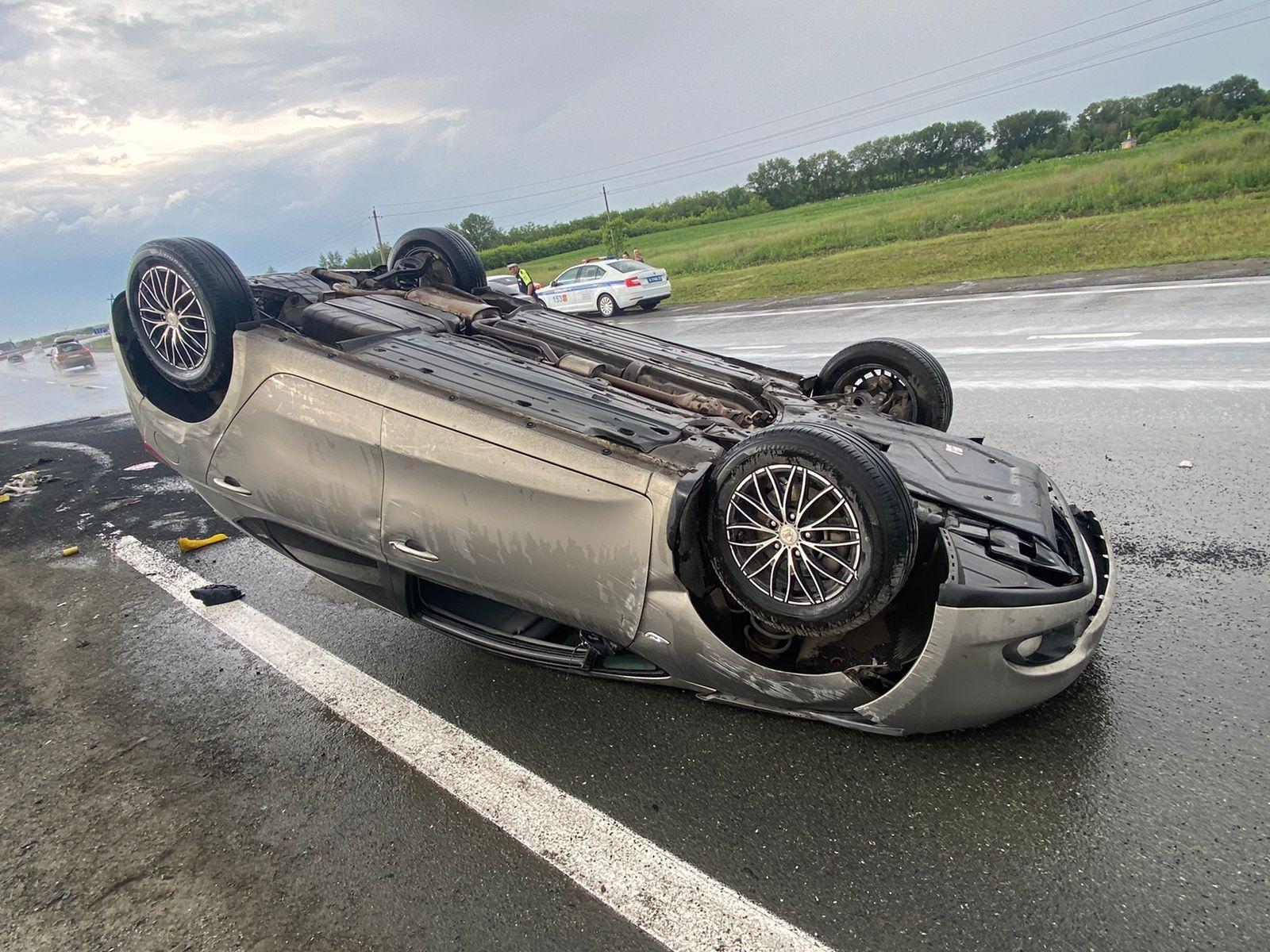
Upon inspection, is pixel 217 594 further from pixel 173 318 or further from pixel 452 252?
pixel 452 252

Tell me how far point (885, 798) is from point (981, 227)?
24302 mm

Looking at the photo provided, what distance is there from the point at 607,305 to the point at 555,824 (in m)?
17.3

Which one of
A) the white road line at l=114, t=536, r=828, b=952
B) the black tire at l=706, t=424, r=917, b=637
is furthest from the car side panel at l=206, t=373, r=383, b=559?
the black tire at l=706, t=424, r=917, b=637

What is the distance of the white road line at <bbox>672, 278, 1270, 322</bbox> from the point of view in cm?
1048

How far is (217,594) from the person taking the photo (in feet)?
15.0

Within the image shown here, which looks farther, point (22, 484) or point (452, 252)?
point (22, 484)

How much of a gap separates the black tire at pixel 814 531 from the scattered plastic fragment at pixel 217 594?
330 cm

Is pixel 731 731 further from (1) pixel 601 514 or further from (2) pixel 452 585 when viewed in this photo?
(2) pixel 452 585

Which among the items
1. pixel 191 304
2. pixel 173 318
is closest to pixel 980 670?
pixel 191 304

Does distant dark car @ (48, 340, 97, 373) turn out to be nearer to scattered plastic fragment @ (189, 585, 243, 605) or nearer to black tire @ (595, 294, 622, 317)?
black tire @ (595, 294, 622, 317)

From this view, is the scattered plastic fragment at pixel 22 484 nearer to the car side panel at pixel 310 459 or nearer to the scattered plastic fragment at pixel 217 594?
the scattered plastic fragment at pixel 217 594

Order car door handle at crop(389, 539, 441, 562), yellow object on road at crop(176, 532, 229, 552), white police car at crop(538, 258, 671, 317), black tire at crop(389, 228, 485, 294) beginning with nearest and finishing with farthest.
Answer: car door handle at crop(389, 539, 441, 562)
black tire at crop(389, 228, 485, 294)
yellow object on road at crop(176, 532, 229, 552)
white police car at crop(538, 258, 671, 317)

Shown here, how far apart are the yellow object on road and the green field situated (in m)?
13.8

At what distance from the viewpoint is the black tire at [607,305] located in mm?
18844
